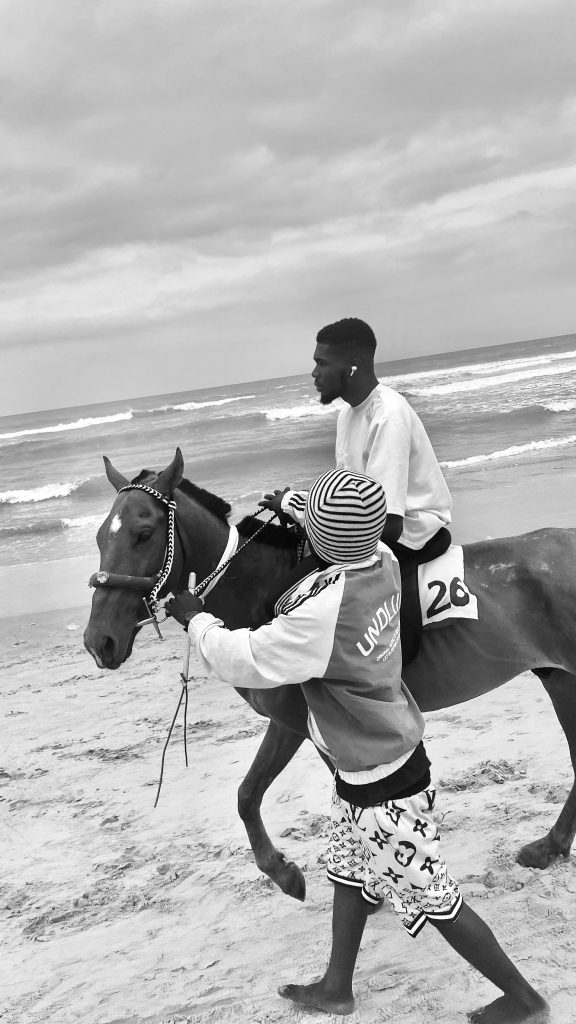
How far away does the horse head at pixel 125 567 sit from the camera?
117 inches

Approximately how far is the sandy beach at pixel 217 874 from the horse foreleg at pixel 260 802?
160mm

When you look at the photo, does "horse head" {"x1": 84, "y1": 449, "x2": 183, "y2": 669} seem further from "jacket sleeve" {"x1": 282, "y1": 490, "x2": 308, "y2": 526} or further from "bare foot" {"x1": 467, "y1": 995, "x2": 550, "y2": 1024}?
"bare foot" {"x1": 467, "y1": 995, "x2": 550, "y2": 1024}

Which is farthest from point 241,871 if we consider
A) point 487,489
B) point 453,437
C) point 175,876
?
point 453,437

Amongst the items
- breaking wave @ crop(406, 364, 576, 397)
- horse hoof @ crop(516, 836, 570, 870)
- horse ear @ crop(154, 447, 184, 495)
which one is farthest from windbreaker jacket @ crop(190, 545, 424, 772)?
breaking wave @ crop(406, 364, 576, 397)

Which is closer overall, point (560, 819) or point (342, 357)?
point (342, 357)

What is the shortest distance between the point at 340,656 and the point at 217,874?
2.12 meters

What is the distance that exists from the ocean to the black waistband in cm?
314

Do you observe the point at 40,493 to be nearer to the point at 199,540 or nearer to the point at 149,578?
the point at 199,540

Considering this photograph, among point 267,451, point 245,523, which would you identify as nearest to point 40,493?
point 267,451

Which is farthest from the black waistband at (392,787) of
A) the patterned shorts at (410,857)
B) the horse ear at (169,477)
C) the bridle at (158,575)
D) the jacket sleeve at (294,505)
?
the horse ear at (169,477)

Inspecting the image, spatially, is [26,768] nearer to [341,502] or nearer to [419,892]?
[419,892]

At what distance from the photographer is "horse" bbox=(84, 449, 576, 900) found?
9.99 ft

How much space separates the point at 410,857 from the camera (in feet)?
8.27

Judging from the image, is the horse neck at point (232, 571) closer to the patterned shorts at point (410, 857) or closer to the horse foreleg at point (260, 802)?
the horse foreleg at point (260, 802)
